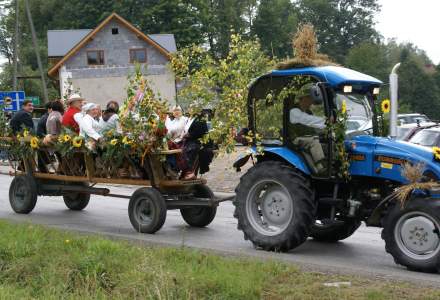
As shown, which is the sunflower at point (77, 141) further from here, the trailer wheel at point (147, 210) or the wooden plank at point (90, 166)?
the trailer wheel at point (147, 210)

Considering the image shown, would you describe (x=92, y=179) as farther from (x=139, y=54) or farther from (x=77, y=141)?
(x=139, y=54)

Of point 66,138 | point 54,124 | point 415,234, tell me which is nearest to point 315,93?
point 415,234

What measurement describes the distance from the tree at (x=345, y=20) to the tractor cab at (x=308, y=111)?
80.6 metres

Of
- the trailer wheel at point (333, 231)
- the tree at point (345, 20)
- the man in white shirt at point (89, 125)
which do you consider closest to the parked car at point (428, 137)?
the trailer wheel at point (333, 231)

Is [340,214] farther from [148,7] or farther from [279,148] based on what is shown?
[148,7]

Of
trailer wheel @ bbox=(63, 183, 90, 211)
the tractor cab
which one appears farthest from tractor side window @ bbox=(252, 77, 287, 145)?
trailer wheel @ bbox=(63, 183, 90, 211)

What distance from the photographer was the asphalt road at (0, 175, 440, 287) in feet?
28.0

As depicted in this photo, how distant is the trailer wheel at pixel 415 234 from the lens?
320 inches

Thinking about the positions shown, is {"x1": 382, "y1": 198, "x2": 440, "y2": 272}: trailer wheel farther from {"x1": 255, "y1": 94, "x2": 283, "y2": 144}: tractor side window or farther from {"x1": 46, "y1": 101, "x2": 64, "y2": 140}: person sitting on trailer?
{"x1": 46, "y1": 101, "x2": 64, "y2": 140}: person sitting on trailer

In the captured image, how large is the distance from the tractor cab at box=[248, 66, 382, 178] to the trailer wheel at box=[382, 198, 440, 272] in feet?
3.65

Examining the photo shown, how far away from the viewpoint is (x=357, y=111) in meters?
9.52

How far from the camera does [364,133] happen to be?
374 inches

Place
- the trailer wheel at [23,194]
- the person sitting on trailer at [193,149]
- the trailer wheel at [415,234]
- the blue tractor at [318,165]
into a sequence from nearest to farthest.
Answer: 1. the trailer wheel at [415,234]
2. the blue tractor at [318,165]
3. the person sitting on trailer at [193,149]
4. the trailer wheel at [23,194]

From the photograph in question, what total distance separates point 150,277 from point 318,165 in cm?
287
